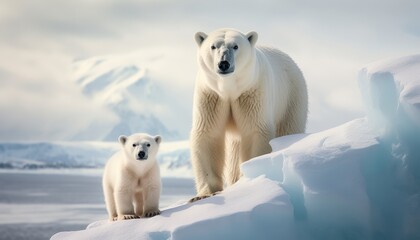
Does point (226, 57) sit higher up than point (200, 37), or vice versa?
point (200, 37)

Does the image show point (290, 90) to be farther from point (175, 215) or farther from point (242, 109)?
point (175, 215)

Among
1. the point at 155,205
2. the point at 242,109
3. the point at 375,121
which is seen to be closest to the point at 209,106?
the point at 242,109

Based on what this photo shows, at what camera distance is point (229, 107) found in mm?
7715

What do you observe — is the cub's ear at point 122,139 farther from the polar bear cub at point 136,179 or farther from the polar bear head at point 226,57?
the polar bear head at point 226,57

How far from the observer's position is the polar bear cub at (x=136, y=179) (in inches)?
280

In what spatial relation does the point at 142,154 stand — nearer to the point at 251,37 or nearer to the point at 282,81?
the point at 251,37

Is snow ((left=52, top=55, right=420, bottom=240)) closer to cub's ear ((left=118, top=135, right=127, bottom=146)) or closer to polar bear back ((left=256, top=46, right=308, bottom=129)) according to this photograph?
cub's ear ((left=118, top=135, right=127, bottom=146))

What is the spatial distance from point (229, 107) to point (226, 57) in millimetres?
862

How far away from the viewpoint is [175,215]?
6.59 meters

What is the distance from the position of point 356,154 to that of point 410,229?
0.85 metres

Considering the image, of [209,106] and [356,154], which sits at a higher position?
[209,106]

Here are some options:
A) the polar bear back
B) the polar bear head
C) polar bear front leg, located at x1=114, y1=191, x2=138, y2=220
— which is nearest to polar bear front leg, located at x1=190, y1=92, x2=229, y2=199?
the polar bear head

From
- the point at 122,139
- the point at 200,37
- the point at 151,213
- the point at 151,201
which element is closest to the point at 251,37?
the point at 200,37

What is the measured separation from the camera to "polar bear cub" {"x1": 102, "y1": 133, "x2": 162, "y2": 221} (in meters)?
7.10
